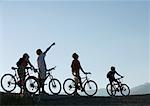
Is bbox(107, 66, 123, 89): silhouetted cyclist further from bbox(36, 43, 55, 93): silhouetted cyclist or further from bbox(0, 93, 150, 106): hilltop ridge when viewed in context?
bbox(36, 43, 55, 93): silhouetted cyclist

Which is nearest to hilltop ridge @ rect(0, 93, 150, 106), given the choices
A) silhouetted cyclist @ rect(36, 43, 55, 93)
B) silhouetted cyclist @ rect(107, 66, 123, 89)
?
silhouetted cyclist @ rect(36, 43, 55, 93)

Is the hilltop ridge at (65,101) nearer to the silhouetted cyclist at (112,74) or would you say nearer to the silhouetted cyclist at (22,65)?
the silhouetted cyclist at (22,65)

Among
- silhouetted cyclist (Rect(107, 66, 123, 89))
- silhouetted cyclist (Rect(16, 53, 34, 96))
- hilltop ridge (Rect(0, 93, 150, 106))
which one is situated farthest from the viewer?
silhouetted cyclist (Rect(107, 66, 123, 89))

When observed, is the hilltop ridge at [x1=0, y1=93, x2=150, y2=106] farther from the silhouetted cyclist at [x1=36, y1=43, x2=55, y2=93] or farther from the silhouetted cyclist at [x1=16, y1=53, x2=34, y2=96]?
the silhouetted cyclist at [x1=16, y1=53, x2=34, y2=96]

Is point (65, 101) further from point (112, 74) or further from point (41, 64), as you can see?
point (112, 74)

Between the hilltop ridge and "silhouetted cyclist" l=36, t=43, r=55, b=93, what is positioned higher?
"silhouetted cyclist" l=36, t=43, r=55, b=93

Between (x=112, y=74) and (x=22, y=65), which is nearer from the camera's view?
(x=22, y=65)

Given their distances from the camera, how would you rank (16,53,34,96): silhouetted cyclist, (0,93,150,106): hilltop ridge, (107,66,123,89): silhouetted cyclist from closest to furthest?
(0,93,150,106): hilltop ridge → (16,53,34,96): silhouetted cyclist → (107,66,123,89): silhouetted cyclist

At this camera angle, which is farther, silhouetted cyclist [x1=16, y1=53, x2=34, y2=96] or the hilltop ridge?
silhouetted cyclist [x1=16, y1=53, x2=34, y2=96]

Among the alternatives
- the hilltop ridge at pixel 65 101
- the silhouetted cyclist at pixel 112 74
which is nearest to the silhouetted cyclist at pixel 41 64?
the hilltop ridge at pixel 65 101

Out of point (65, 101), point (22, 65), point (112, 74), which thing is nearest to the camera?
point (65, 101)

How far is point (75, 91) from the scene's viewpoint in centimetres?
2162

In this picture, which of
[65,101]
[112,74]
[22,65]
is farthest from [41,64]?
[112,74]

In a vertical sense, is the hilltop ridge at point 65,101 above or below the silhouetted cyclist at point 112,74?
below
